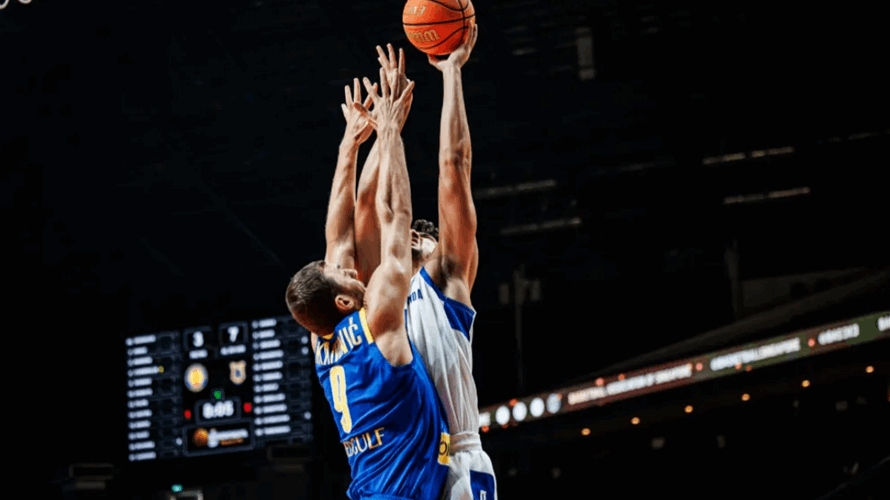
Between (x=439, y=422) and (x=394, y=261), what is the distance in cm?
60

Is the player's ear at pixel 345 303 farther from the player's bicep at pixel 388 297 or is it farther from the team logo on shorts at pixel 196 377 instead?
the team logo on shorts at pixel 196 377

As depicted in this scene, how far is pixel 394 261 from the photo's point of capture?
146 inches

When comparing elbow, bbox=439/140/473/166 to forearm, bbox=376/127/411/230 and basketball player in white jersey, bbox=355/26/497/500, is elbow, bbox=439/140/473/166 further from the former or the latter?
forearm, bbox=376/127/411/230

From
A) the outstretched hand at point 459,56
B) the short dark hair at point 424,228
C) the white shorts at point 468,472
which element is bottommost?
the white shorts at point 468,472

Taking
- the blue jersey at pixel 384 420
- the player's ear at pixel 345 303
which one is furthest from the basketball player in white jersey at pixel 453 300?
the player's ear at pixel 345 303

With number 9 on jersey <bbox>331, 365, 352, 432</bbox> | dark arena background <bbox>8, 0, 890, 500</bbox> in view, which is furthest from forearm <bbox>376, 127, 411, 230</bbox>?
dark arena background <bbox>8, 0, 890, 500</bbox>

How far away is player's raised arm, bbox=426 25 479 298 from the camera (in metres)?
4.11

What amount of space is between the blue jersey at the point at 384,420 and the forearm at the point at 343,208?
59 cm

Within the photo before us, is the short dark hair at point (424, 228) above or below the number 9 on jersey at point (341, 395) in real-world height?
above

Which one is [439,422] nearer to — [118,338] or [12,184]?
[12,184]

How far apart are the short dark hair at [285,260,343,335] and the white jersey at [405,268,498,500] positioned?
0.38 m

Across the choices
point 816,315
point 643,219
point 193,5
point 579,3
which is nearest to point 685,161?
point 643,219

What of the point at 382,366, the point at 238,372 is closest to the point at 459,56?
the point at 382,366

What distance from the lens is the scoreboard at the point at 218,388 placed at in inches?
473
